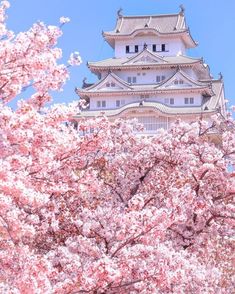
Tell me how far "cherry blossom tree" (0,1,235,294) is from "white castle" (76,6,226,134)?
47.0m

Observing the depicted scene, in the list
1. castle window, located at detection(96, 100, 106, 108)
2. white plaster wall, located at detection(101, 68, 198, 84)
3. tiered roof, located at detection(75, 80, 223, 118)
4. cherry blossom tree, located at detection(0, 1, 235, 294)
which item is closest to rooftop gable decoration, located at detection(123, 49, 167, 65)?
white plaster wall, located at detection(101, 68, 198, 84)

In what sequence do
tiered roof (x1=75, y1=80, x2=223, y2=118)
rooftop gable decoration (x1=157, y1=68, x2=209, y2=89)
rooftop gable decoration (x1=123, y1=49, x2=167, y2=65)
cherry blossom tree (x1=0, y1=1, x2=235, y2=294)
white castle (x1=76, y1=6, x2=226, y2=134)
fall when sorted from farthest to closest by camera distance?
1. rooftop gable decoration (x1=123, y1=49, x2=167, y2=65)
2. rooftop gable decoration (x1=157, y1=68, x2=209, y2=89)
3. white castle (x1=76, y1=6, x2=226, y2=134)
4. tiered roof (x1=75, y1=80, x2=223, y2=118)
5. cherry blossom tree (x1=0, y1=1, x2=235, y2=294)

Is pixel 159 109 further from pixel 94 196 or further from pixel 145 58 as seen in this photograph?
pixel 94 196

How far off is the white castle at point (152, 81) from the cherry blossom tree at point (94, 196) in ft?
154

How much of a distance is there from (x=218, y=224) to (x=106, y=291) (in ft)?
9.84

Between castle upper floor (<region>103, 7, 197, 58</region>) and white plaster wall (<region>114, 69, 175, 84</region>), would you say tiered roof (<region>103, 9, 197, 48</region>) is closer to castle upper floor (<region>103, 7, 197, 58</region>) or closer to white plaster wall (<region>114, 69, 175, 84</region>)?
castle upper floor (<region>103, 7, 197, 58</region>)

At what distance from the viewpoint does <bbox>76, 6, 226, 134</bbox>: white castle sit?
2373 inches

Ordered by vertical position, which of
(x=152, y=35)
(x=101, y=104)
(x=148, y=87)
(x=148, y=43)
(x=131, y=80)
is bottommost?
(x=101, y=104)

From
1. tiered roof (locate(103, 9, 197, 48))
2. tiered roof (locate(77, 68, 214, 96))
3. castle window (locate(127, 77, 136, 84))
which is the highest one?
tiered roof (locate(103, 9, 197, 48))

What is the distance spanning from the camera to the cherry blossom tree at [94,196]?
8.10 meters

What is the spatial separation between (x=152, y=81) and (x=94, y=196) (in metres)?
53.3

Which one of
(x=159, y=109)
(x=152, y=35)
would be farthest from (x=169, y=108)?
(x=152, y=35)

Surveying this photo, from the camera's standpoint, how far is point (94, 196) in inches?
423

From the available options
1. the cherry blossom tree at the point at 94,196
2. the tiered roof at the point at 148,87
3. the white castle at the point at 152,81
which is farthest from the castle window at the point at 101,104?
the cherry blossom tree at the point at 94,196
